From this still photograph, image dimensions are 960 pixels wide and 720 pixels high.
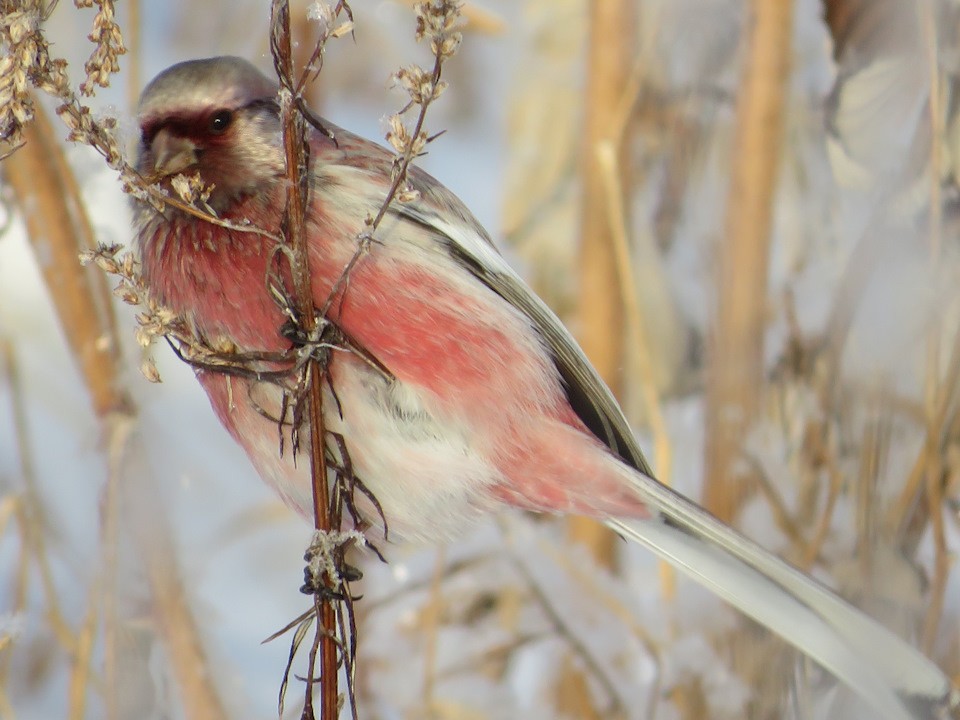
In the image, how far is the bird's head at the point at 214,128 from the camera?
781mm

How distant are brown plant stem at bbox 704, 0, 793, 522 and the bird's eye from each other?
33.8 inches

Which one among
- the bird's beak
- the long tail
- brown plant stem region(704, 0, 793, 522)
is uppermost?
brown plant stem region(704, 0, 793, 522)

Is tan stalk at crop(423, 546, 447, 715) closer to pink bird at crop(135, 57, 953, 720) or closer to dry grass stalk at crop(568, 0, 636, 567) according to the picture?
dry grass stalk at crop(568, 0, 636, 567)

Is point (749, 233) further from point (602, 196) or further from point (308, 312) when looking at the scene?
point (308, 312)

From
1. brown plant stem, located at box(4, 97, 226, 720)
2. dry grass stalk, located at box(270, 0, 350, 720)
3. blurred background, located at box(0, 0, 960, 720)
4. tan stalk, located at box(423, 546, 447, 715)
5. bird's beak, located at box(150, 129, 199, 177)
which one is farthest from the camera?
tan stalk, located at box(423, 546, 447, 715)

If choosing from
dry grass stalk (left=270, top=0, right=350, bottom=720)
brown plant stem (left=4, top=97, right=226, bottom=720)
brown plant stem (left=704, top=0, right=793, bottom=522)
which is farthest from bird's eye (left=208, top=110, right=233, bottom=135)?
brown plant stem (left=704, top=0, right=793, bottom=522)

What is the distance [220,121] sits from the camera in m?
0.81

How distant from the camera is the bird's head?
0.78 metres

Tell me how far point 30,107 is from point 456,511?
481 mm

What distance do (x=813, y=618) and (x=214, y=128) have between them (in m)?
0.63

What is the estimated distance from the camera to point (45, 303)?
191cm

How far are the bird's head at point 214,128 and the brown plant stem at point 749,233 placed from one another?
33.0 inches

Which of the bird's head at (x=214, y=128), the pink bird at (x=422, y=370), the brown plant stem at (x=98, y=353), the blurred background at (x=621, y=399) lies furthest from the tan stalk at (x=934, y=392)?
the brown plant stem at (x=98, y=353)

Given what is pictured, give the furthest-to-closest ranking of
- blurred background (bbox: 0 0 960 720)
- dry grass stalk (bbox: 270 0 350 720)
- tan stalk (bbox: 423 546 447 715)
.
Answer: tan stalk (bbox: 423 546 447 715) < blurred background (bbox: 0 0 960 720) < dry grass stalk (bbox: 270 0 350 720)
